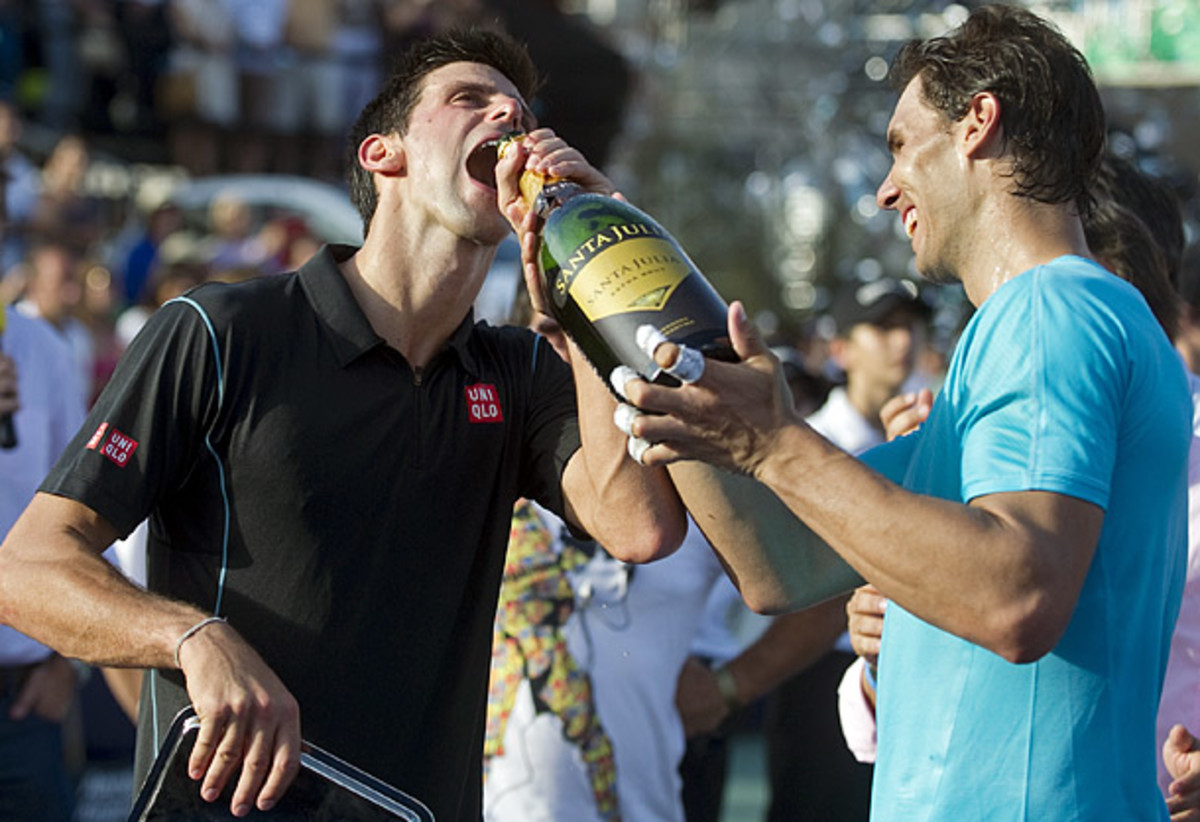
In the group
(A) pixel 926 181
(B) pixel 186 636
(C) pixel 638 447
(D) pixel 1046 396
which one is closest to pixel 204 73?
(B) pixel 186 636

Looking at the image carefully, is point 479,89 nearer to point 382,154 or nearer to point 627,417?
point 382,154

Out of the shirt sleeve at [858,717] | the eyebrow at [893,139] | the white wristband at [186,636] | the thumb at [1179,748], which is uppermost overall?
the eyebrow at [893,139]

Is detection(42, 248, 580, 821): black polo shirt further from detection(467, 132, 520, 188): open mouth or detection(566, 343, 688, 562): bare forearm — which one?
detection(467, 132, 520, 188): open mouth

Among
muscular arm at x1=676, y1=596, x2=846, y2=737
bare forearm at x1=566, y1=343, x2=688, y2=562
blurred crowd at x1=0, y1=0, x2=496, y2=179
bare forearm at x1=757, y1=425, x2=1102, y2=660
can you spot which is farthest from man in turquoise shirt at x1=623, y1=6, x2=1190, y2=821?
blurred crowd at x1=0, y1=0, x2=496, y2=179

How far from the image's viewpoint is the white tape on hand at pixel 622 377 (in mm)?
1956

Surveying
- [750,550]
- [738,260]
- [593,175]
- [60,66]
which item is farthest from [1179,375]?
[738,260]

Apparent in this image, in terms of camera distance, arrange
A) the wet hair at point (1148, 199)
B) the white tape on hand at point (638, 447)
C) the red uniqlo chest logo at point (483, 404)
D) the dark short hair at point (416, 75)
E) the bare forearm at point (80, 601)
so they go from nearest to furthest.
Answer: the white tape on hand at point (638, 447), the bare forearm at point (80, 601), the red uniqlo chest logo at point (483, 404), the dark short hair at point (416, 75), the wet hair at point (1148, 199)

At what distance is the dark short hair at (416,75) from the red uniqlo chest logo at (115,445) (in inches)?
28.1

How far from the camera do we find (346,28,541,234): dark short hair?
3027 mm

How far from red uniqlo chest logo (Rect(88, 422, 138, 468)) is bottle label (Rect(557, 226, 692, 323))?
0.78 metres

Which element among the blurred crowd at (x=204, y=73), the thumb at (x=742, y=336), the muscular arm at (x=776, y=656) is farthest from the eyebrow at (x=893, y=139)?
the blurred crowd at (x=204, y=73)

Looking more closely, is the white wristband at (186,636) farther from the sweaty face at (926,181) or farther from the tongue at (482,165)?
the sweaty face at (926,181)

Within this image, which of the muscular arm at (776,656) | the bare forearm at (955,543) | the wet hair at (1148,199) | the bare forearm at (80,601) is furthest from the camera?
the muscular arm at (776,656)

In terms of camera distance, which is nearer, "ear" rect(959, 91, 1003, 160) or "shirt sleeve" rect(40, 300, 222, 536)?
"ear" rect(959, 91, 1003, 160)
